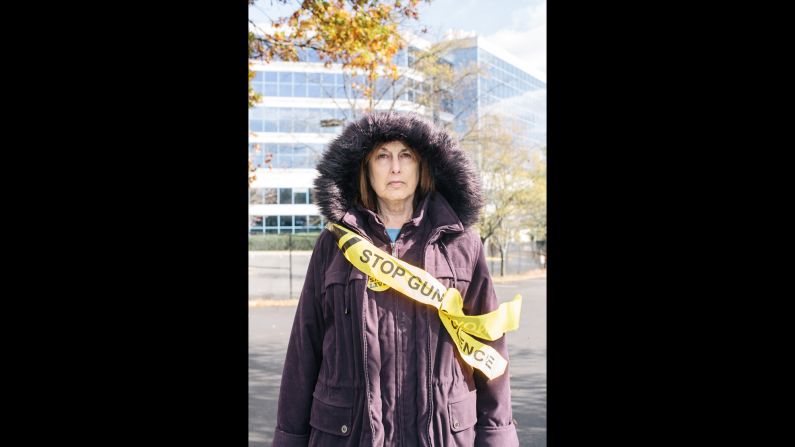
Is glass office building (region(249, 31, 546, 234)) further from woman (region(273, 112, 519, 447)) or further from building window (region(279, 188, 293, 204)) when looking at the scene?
woman (region(273, 112, 519, 447))

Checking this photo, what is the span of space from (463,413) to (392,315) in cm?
50

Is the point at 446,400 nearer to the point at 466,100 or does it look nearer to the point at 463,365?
the point at 463,365

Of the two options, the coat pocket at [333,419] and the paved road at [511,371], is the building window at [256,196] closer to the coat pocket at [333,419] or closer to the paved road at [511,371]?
the paved road at [511,371]

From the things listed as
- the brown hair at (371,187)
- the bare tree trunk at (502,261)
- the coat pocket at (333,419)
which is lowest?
the bare tree trunk at (502,261)

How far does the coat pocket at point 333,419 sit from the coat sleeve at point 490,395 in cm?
57

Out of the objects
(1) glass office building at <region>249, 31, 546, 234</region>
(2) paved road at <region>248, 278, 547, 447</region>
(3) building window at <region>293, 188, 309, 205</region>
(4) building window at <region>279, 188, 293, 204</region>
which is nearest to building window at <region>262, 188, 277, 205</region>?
(1) glass office building at <region>249, 31, 546, 234</region>

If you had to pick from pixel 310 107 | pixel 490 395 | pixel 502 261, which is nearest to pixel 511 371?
pixel 490 395

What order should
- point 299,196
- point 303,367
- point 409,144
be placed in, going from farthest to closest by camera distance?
1. point 299,196
2. point 409,144
3. point 303,367

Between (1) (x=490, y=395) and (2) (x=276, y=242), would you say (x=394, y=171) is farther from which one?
(2) (x=276, y=242)

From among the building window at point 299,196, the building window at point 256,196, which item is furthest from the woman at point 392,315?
the building window at point 299,196

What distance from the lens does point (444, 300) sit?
238 centimetres

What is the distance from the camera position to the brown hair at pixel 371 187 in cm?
267
